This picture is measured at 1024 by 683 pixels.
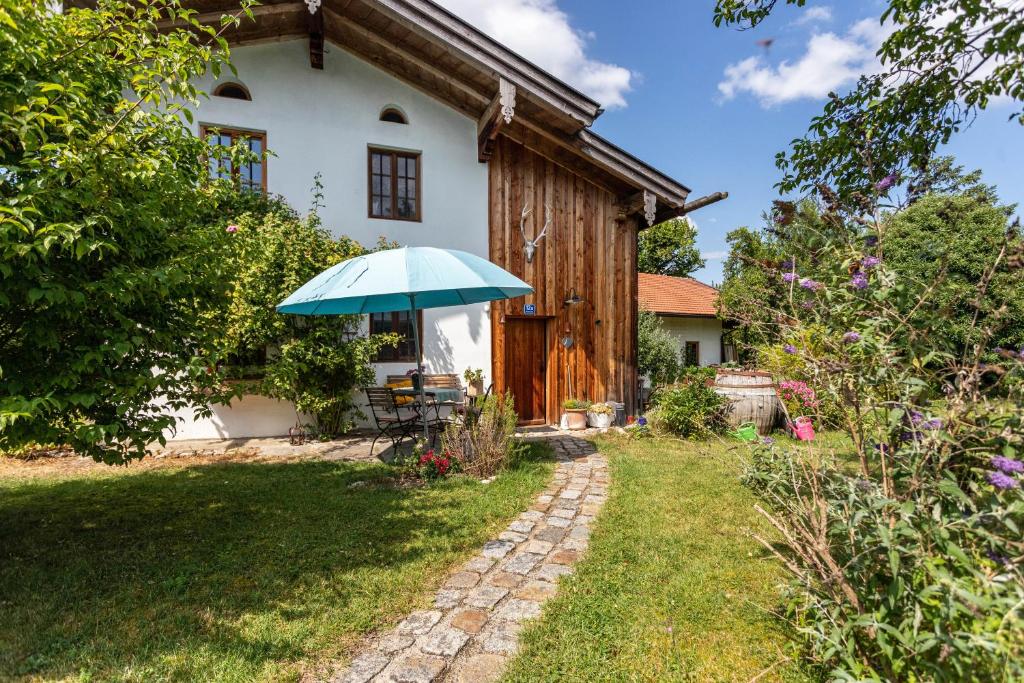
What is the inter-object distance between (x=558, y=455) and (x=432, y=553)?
11.8 feet

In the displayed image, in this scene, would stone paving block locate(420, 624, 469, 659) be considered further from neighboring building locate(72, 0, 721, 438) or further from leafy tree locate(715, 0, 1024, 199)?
neighboring building locate(72, 0, 721, 438)

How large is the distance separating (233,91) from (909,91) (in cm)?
975

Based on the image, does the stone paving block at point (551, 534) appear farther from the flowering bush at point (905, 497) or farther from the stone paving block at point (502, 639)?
the flowering bush at point (905, 497)

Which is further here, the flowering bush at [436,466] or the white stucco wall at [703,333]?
the white stucco wall at [703,333]

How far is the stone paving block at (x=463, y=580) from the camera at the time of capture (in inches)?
127

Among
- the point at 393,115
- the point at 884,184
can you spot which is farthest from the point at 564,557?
the point at 393,115

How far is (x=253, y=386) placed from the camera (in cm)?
771

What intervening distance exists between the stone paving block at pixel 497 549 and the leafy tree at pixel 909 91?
4569 mm

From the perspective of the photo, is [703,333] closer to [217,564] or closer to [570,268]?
[570,268]

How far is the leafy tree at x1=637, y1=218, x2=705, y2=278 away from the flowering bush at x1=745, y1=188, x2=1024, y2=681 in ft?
96.4

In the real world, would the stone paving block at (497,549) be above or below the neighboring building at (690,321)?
below

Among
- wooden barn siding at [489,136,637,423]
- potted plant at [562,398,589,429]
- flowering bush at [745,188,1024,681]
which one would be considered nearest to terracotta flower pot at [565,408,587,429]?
potted plant at [562,398,589,429]

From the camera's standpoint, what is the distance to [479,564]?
11.6ft

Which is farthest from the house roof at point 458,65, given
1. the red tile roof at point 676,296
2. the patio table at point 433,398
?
the red tile roof at point 676,296
